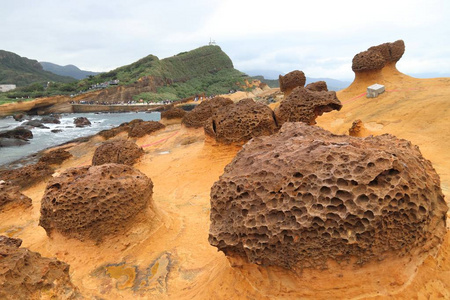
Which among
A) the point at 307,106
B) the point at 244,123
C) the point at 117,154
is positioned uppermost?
the point at 307,106

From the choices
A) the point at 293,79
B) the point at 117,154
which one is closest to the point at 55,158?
the point at 117,154

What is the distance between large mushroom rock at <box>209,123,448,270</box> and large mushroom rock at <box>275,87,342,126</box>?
17.1 ft

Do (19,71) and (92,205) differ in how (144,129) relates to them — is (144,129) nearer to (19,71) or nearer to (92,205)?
(92,205)

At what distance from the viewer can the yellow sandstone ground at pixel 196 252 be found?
2.57 m

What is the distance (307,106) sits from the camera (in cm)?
827

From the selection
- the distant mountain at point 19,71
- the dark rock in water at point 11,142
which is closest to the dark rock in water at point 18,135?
the dark rock in water at point 11,142

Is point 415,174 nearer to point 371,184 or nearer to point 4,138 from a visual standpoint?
point 371,184

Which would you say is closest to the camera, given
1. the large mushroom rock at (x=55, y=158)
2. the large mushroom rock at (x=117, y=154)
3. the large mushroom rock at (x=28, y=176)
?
the large mushroom rock at (x=117, y=154)

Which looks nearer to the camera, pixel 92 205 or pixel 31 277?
pixel 31 277

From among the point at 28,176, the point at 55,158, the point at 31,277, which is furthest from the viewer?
the point at 55,158

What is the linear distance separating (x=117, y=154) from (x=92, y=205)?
5.23 meters

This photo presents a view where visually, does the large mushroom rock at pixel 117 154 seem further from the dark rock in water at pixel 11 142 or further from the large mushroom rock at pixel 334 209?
the dark rock in water at pixel 11 142

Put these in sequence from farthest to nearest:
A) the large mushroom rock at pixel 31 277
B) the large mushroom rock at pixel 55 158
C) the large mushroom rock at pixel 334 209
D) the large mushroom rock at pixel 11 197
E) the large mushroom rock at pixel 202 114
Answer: the large mushroom rock at pixel 55 158 < the large mushroom rock at pixel 202 114 < the large mushroom rock at pixel 11 197 < the large mushroom rock at pixel 31 277 < the large mushroom rock at pixel 334 209

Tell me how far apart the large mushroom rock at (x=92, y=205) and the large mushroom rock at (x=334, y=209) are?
2.35 meters
